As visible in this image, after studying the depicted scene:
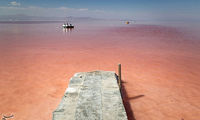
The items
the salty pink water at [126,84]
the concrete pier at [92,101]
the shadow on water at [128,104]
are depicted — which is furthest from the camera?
the salty pink water at [126,84]

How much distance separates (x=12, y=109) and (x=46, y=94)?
6.47ft

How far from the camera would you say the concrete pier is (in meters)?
5.44

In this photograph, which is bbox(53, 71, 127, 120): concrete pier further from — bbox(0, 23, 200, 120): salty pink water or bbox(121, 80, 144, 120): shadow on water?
bbox(0, 23, 200, 120): salty pink water

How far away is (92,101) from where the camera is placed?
6.27m

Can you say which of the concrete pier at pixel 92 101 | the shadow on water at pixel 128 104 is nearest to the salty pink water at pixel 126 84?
the shadow on water at pixel 128 104

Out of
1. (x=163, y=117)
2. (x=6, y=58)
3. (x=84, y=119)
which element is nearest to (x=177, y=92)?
(x=163, y=117)

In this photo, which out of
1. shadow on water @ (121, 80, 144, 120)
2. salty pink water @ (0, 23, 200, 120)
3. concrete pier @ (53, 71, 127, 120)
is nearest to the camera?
concrete pier @ (53, 71, 127, 120)

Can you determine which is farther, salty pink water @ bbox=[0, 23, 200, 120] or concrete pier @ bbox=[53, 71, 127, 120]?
salty pink water @ bbox=[0, 23, 200, 120]

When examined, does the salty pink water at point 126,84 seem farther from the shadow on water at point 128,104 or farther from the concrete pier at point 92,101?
the concrete pier at point 92,101

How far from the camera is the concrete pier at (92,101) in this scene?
544 cm

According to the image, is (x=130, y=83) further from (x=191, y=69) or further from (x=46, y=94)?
(x=191, y=69)

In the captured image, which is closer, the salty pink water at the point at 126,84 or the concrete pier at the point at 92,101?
the concrete pier at the point at 92,101

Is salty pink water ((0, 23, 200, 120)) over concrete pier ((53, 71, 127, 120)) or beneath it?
beneath

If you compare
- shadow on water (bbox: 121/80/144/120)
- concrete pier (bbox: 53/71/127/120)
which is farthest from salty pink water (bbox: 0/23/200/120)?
concrete pier (bbox: 53/71/127/120)
